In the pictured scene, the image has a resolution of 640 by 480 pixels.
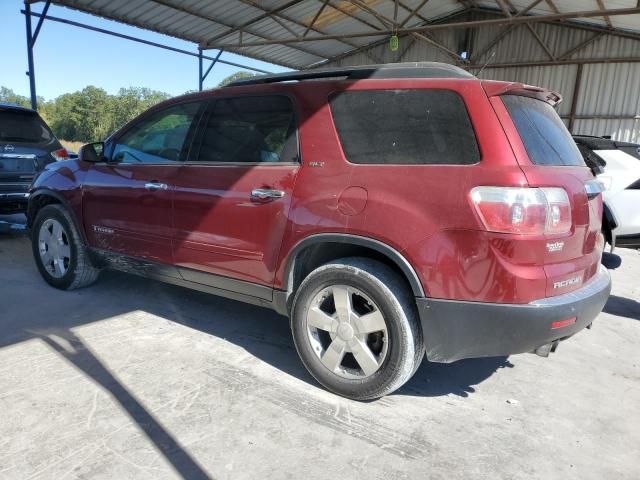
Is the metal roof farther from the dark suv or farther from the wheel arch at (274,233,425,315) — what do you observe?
the wheel arch at (274,233,425,315)

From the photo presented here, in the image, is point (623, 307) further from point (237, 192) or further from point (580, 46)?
point (580, 46)

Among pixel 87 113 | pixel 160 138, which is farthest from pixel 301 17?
pixel 87 113

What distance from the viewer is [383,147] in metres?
2.69

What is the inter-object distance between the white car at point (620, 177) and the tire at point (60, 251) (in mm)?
5258

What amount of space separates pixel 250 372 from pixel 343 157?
4.99ft

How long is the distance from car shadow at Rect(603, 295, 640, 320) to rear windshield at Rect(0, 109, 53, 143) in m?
7.57

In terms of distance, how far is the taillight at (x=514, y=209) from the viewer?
229 cm

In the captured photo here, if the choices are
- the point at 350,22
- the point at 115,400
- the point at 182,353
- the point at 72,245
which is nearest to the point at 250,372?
the point at 182,353

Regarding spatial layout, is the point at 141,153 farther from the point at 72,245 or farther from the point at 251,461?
the point at 251,461

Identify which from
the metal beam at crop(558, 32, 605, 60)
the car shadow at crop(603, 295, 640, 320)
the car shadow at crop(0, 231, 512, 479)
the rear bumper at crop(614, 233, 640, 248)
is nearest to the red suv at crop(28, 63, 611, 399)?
the car shadow at crop(0, 231, 512, 479)

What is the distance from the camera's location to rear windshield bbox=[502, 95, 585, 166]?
2510 mm

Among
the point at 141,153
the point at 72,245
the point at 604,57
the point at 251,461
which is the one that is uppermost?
the point at 604,57

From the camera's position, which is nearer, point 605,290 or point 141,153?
point 605,290

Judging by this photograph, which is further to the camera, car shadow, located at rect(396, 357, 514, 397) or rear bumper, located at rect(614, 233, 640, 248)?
rear bumper, located at rect(614, 233, 640, 248)
